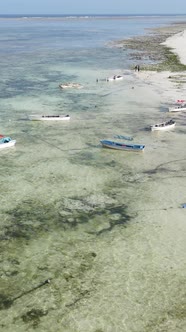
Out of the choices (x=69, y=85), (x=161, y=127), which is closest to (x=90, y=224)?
(x=161, y=127)

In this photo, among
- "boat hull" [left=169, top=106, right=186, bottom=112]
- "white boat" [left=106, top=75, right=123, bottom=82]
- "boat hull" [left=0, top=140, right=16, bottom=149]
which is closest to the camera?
"boat hull" [left=0, top=140, right=16, bottom=149]

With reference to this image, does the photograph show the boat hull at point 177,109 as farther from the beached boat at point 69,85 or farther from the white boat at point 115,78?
the white boat at point 115,78

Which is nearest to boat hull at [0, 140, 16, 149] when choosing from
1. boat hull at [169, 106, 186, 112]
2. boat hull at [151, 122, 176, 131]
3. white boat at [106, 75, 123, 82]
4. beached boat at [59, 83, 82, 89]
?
boat hull at [151, 122, 176, 131]

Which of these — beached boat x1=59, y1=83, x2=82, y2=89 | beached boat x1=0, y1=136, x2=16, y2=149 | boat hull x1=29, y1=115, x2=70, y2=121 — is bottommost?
beached boat x1=0, y1=136, x2=16, y2=149

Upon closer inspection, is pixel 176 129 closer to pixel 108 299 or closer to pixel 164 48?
pixel 108 299

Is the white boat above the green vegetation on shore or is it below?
below

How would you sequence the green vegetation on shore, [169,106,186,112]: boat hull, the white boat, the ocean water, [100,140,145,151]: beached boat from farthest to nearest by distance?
the green vegetation on shore
the white boat
[169,106,186,112]: boat hull
[100,140,145,151]: beached boat
the ocean water

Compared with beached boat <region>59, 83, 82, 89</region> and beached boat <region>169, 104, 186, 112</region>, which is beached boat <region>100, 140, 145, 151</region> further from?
beached boat <region>59, 83, 82, 89</region>

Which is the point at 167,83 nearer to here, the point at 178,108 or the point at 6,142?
the point at 178,108
